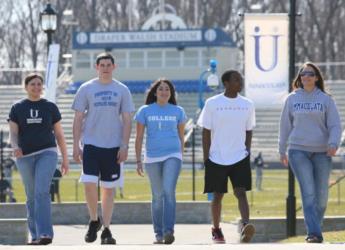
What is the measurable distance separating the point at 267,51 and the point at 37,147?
13003 millimetres

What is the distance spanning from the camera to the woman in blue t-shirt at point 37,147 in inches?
559

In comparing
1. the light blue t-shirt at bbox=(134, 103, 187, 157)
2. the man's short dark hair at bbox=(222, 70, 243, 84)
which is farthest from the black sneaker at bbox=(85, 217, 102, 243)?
the man's short dark hair at bbox=(222, 70, 243, 84)

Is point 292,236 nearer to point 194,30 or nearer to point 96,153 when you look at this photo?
point 96,153

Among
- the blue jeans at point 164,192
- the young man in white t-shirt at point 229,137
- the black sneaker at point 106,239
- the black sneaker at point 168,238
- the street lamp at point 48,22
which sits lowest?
the black sneaker at point 168,238

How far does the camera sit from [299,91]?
566 inches

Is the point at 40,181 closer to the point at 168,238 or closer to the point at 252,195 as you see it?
the point at 168,238

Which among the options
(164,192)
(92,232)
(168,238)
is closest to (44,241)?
(92,232)

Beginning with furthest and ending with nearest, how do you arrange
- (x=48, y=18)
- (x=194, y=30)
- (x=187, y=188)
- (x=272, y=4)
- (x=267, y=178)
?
(x=272, y=4), (x=194, y=30), (x=267, y=178), (x=187, y=188), (x=48, y=18)

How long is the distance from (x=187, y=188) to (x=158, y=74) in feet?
98.0

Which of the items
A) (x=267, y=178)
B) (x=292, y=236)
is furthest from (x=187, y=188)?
(x=292, y=236)

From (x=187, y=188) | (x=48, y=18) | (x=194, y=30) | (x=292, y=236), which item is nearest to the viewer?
(x=292, y=236)

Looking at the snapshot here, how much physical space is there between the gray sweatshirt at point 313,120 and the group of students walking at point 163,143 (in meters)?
0.01

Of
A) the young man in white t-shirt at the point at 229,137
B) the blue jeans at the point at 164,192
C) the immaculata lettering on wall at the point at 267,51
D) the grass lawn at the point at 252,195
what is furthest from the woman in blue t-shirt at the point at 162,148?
the immaculata lettering on wall at the point at 267,51

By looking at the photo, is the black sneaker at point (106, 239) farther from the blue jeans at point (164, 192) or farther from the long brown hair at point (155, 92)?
the long brown hair at point (155, 92)
